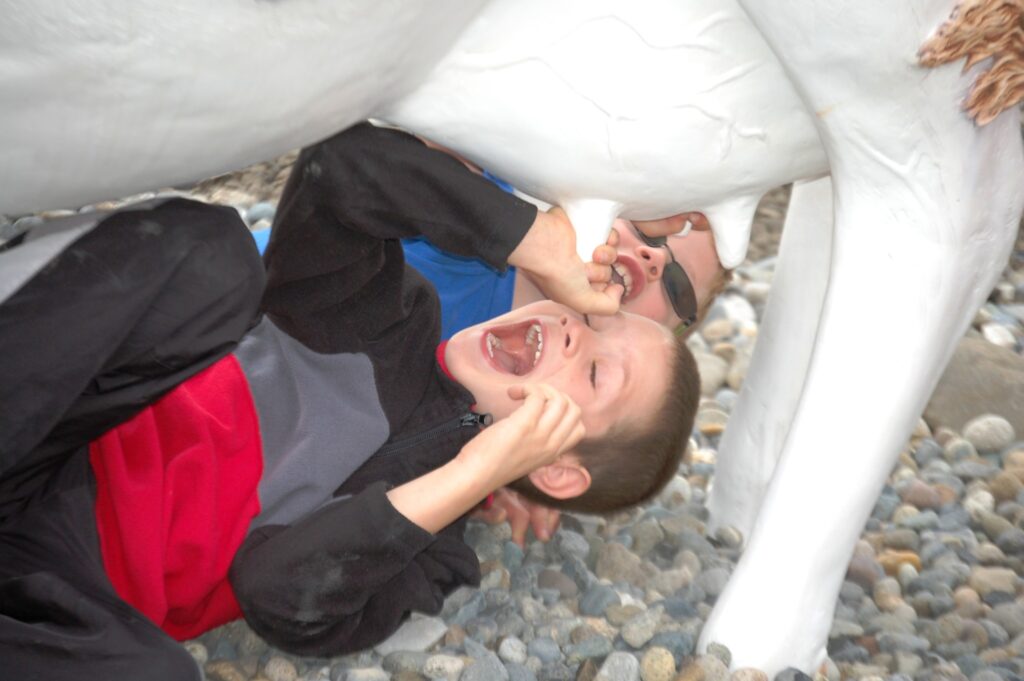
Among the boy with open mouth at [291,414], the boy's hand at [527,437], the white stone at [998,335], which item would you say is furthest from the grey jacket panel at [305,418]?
the white stone at [998,335]

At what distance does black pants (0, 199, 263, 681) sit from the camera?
0.94m

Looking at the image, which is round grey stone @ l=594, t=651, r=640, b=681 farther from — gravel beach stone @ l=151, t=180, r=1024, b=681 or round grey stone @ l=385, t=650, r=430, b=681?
round grey stone @ l=385, t=650, r=430, b=681

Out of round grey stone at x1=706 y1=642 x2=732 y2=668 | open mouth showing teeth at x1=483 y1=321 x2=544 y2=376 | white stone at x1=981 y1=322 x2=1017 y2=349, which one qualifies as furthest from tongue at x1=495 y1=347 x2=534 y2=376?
white stone at x1=981 y1=322 x2=1017 y2=349

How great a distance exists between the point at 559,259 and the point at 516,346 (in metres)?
0.34

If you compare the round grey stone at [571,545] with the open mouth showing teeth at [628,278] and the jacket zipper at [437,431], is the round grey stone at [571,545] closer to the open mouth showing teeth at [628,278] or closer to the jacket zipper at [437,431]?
the jacket zipper at [437,431]

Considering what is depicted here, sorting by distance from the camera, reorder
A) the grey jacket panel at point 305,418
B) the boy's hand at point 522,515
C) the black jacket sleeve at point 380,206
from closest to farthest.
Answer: the black jacket sleeve at point 380,206 < the grey jacket panel at point 305,418 < the boy's hand at point 522,515

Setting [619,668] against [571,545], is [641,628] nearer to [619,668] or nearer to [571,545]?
[619,668]

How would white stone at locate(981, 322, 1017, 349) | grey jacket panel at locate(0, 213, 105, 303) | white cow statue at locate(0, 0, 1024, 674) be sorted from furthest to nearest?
white stone at locate(981, 322, 1017, 349) → grey jacket panel at locate(0, 213, 105, 303) → white cow statue at locate(0, 0, 1024, 674)

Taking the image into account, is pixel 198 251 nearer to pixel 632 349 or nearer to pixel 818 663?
pixel 632 349

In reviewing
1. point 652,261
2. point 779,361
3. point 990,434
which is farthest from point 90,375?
point 990,434

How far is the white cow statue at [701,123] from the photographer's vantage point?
85 cm

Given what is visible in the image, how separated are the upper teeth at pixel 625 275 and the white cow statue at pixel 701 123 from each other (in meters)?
0.49

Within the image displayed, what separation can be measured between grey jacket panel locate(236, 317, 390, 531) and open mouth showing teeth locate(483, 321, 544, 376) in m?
0.18

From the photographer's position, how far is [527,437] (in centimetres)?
125
